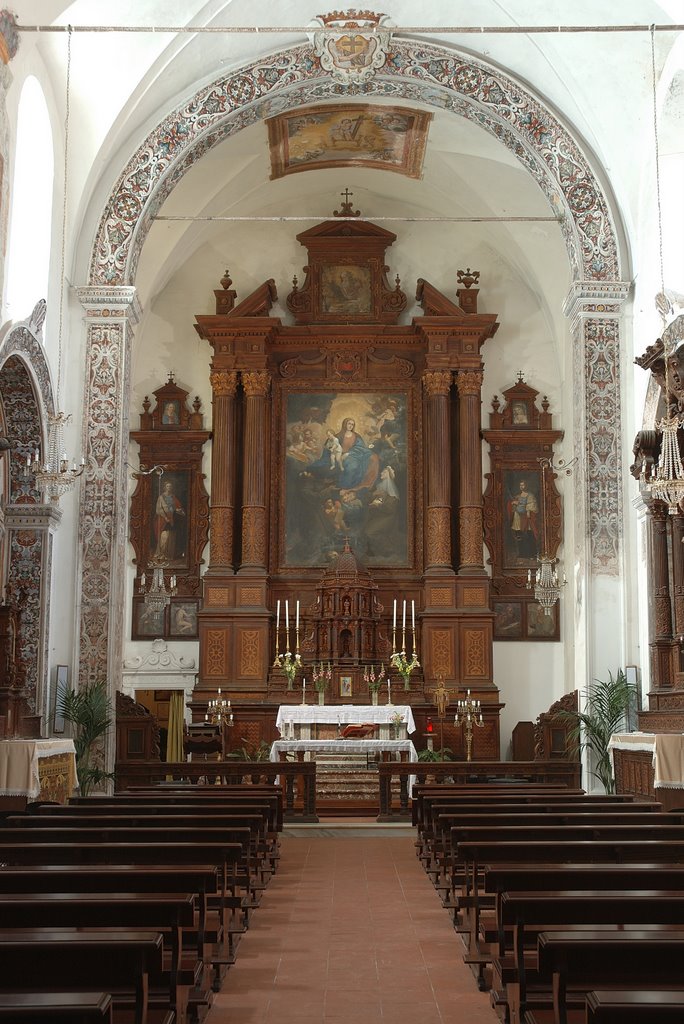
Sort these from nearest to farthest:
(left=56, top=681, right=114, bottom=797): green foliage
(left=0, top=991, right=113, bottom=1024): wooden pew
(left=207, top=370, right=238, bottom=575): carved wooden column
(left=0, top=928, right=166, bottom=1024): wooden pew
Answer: (left=0, top=991, right=113, bottom=1024): wooden pew, (left=0, top=928, right=166, bottom=1024): wooden pew, (left=56, top=681, right=114, bottom=797): green foliage, (left=207, top=370, right=238, bottom=575): carved wooden column

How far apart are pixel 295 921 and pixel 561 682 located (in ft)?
47.8

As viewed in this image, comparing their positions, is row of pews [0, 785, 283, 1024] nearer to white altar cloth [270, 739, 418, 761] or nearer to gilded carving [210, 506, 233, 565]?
white altar cloth [270, 739, 418, 761]

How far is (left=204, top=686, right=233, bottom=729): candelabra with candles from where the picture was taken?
782 inches

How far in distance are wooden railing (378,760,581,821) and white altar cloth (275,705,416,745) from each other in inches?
61.8

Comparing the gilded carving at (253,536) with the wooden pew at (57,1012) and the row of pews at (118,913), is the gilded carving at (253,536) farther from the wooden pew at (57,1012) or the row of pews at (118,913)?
the wooden pew at (57,1012)

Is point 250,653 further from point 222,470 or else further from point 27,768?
point 27,768

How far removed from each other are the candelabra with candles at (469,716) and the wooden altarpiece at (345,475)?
17.3 inches

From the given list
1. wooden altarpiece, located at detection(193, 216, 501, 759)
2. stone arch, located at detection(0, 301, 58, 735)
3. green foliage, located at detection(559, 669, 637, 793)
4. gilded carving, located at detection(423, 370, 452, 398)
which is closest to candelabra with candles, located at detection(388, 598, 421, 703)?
wooden altarpiece, located at detection(193, 216, 501, 759)

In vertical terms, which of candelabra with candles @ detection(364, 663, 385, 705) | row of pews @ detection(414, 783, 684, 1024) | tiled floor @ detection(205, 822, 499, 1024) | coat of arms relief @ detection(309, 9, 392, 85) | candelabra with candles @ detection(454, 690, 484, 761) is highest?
coat of arms relief @ detection(309, 9, 392, 85)

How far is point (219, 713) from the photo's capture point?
19969 millimetres

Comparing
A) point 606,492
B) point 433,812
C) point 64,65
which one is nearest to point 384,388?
point 606,492

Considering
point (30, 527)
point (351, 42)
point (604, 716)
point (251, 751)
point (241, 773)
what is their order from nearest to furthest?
point (241, 773)
point (30, 527)
point (604, 716)
point (351, 42)
point (251, 751)

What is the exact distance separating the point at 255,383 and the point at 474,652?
6.64 meters

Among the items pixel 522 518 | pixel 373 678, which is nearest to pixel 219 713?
pixel 373 678
